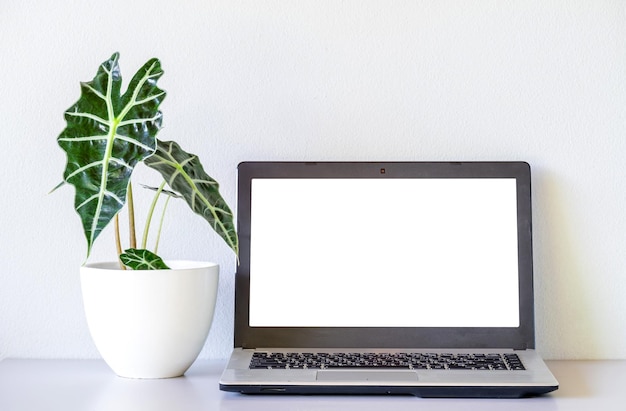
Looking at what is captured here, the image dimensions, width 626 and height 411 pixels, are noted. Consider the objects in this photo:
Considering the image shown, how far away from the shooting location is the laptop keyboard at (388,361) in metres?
0.93

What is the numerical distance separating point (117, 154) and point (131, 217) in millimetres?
140

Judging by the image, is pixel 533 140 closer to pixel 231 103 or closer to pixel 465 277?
pixel 465 277

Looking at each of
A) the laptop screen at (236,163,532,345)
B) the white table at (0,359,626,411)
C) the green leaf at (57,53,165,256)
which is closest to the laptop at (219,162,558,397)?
the laptop screen at (236,163,532,345)

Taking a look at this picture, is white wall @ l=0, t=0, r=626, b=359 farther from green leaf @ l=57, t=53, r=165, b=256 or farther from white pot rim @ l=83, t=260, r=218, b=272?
green leaf @ l=57, t=53, r=165, b=256

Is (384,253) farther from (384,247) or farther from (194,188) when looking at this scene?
(194,188)

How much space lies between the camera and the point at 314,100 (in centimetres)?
113

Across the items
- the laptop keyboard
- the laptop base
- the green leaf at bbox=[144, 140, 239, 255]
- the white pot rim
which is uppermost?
the green leaf at bbox=[144, 140, 239, 255]

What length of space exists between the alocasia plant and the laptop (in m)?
0.15

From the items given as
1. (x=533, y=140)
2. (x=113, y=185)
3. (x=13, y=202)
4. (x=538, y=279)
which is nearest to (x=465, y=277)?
(x=538, y=279)

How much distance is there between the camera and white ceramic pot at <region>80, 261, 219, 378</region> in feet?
3.02

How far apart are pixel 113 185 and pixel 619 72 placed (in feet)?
2.52

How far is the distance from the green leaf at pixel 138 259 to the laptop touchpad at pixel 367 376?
253 millimetres

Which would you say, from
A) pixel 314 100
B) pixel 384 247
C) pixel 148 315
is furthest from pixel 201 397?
pixel 314 100

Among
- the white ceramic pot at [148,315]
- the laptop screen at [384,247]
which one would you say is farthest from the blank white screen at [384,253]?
the white ceramic pot at [148,315]
